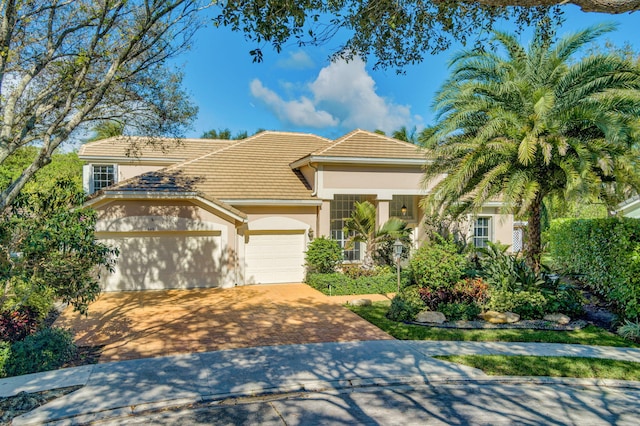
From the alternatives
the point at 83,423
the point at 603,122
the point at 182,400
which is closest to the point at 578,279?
the point at 603,122

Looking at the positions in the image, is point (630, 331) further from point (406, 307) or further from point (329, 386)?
point (329, 386)

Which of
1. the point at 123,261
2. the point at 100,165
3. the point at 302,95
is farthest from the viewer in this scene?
the point at 302,95

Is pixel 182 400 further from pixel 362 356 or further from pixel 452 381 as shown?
pixel 452 381

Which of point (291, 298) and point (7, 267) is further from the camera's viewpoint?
point (291, 298)

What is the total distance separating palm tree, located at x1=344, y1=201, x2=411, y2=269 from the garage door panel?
547 cm

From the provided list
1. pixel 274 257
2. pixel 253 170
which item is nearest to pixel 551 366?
pixel 274 257

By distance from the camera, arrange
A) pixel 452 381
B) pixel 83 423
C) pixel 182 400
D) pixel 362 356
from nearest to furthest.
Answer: pixel 83 423 < pixel 182 400 < pixel 452 381 < pixel 362 356

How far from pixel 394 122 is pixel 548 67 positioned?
87.9ft

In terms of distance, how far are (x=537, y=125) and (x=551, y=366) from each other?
21.4ft

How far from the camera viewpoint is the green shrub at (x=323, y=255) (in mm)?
17172

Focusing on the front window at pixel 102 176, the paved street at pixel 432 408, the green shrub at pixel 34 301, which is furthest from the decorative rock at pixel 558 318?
the front window at pixel 102 176

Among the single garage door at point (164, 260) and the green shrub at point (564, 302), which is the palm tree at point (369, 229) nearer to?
the single garage door at point (164, 260)

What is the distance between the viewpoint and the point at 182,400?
678cm

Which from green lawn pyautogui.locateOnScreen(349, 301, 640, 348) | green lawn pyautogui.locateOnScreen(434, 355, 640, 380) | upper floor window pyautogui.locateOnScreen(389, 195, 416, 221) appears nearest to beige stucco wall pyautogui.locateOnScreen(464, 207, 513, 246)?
upper floor window pyautogui.locateOnScreen(389, 195, 416, 221)
